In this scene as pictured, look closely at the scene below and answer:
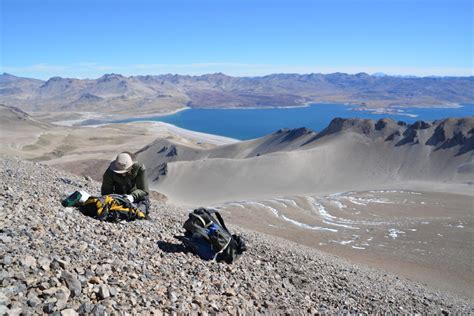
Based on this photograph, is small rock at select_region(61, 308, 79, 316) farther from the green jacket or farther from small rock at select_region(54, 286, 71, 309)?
the green jacket

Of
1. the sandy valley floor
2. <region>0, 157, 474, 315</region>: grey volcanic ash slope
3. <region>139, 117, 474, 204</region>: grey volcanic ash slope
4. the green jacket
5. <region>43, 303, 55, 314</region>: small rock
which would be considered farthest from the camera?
<region>139, 117, 474, 204</region>: grey volcanic ash slope

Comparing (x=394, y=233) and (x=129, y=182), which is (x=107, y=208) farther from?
(x=394, y=233)

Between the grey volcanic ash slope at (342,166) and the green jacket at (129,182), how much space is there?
45220mm

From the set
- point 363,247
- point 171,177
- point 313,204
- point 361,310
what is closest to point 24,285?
point 361,310

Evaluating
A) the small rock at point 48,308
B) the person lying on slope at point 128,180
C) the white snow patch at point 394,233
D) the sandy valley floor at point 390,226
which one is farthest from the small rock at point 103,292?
the white snow patch at point 394,233

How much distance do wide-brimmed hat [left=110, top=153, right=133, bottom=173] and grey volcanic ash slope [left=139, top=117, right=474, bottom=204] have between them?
4549 cm

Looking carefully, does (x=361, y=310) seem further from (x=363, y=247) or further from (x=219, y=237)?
(x=363, y=247)

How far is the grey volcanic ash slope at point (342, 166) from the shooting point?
62.0m

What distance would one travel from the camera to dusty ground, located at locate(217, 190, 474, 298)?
71.5 ft

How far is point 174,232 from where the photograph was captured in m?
10.4

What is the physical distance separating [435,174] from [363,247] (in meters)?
44.6

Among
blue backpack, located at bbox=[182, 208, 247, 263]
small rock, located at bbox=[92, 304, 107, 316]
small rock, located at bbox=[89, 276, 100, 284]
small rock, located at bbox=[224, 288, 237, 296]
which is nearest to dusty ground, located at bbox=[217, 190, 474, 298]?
blue backpack, located at bbox=[182, 208, 247, 263]

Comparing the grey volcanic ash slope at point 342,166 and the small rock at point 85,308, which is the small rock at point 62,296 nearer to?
the small rock at point 85,308

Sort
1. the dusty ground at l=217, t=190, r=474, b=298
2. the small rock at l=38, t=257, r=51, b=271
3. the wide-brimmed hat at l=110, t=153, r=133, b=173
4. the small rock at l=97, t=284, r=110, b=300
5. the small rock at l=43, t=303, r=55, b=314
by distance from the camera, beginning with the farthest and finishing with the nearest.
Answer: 1. the dusty ground at l=217, t=190, r=474, b=298
2. the wide-brimmed hat at l=110, t=153, r=133, b=173
3. the small rock at l=38, t=257, r=51, b=271
4. the small rock at l=97, t=284, r=110, b=300
5. the small rock at l=43, t=303, r=55, b=314
